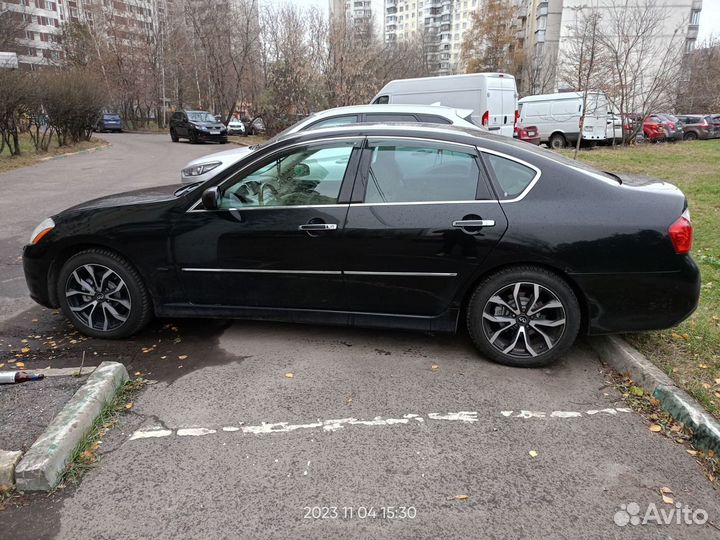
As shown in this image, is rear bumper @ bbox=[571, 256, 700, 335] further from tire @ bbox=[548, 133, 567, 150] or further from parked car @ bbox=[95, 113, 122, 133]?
parked car @ bbox=[95, 113, 122, 133]

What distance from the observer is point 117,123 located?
1671 inches

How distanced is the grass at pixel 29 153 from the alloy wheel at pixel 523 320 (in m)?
16.1

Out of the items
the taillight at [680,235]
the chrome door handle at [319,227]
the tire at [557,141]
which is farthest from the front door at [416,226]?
the tire at [557,141]

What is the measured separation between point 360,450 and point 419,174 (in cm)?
200

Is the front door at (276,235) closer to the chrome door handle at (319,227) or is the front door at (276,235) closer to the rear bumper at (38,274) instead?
the chrome door handle at (319,227)

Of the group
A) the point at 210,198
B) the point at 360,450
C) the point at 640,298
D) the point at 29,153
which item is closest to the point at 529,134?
the point at 29,153

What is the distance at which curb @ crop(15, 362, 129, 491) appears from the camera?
2.65 meters

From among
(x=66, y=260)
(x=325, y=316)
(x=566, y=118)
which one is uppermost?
(x=566, y=118)

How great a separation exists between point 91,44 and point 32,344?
165 ft

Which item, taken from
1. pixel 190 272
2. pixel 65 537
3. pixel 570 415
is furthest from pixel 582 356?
pixel 65 537

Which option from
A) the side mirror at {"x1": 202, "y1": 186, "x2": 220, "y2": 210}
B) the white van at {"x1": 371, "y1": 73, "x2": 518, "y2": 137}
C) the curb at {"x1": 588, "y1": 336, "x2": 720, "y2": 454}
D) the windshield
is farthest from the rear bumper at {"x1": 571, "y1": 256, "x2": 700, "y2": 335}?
the windshield

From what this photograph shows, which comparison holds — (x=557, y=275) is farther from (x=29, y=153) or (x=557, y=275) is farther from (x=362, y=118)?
(x=29, y=153)

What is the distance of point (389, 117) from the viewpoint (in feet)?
27.6

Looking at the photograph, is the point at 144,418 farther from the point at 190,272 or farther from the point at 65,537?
the point at 190,272
